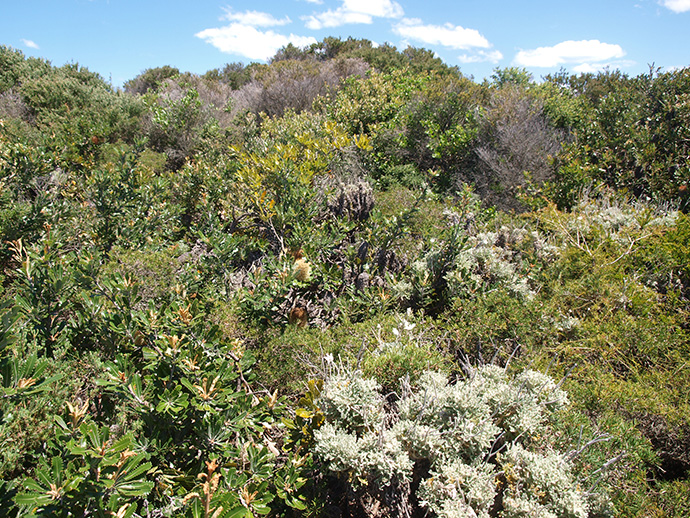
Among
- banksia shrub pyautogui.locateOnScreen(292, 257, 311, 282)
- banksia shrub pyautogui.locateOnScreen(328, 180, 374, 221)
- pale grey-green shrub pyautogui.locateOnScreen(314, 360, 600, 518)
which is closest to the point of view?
pale grey-green shrub pyautogui.locateOnScreen(314, 360, 600, 518)

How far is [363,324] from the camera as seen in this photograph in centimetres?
338

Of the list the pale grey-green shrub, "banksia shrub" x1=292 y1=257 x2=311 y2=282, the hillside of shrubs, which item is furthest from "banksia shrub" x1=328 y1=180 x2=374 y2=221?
the pale grey-green shrub

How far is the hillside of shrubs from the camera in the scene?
1832 mm

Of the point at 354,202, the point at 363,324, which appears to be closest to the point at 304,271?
the point at 363,324

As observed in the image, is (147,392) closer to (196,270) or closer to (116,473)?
(116,473)

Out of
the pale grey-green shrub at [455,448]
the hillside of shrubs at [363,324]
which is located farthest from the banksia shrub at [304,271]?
the pale grey-green shrub at [455,448]

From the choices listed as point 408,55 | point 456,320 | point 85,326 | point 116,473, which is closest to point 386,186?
point 456,320

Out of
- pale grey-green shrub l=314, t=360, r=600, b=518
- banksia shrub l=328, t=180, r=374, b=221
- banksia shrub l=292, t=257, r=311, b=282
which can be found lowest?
pale grey-green shrub l=314, t=360, r=600, b=518

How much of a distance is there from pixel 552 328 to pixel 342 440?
2.45m

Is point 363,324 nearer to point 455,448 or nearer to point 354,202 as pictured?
point 455,448

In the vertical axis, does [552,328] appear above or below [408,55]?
below

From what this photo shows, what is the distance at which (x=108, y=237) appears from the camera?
4.09 meters

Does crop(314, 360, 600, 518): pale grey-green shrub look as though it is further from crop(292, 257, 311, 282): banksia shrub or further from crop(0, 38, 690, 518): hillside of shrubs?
crop(292, 257, 311, 282): banksia shrub

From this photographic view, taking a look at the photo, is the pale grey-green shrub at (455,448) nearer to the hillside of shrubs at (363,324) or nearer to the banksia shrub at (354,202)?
the hillside of shrubs at (363,324)
